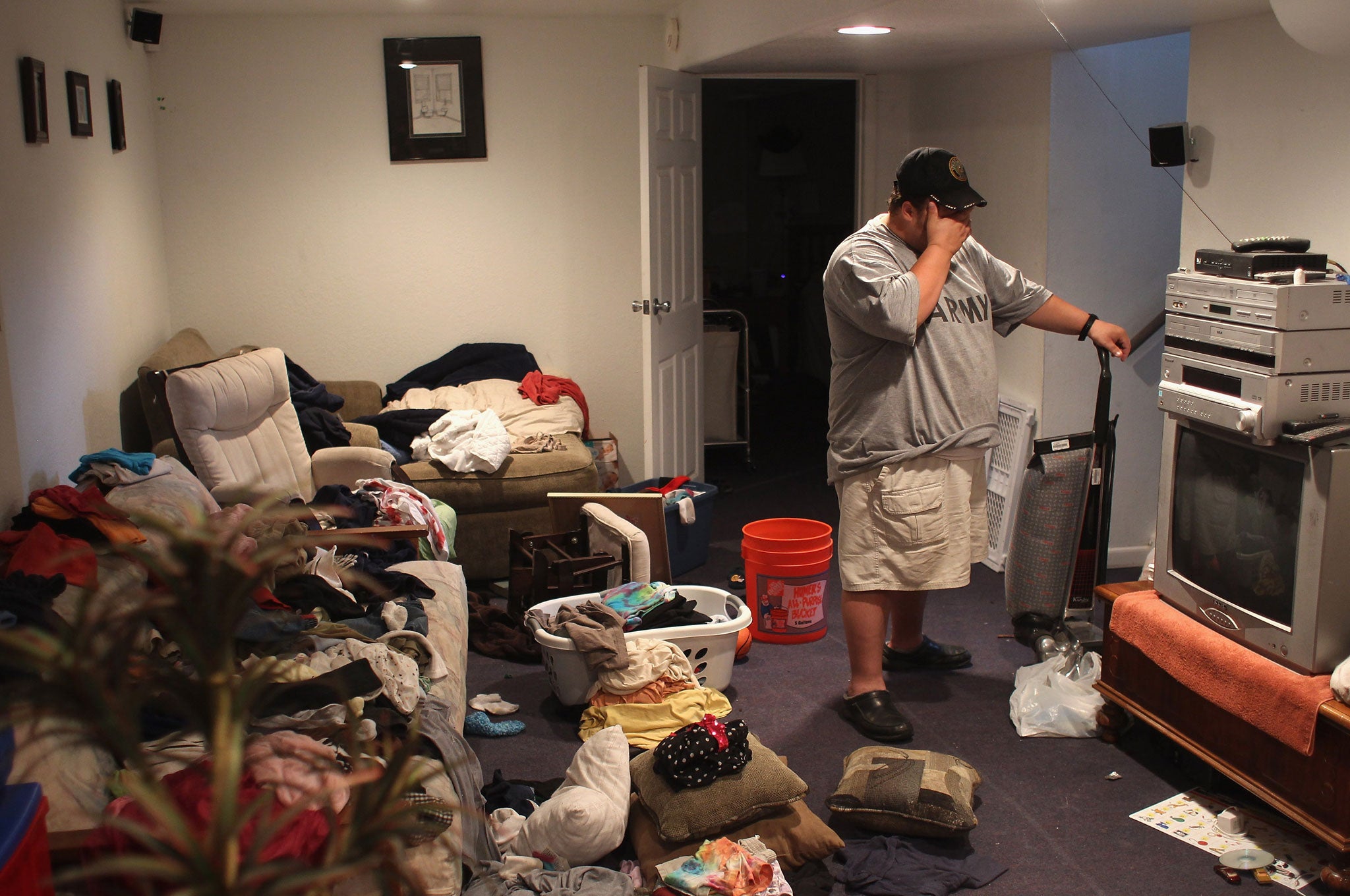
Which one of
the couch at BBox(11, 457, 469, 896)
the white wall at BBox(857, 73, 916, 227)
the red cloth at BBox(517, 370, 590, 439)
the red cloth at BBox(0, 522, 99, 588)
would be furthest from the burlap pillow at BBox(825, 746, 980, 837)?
the white wall at BBox(857, 73, 916, 227)

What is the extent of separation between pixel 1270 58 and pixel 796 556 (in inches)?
76.3

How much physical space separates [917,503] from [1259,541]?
→ 2.60 ft

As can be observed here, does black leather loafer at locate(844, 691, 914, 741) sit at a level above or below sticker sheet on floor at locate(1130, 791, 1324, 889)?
above

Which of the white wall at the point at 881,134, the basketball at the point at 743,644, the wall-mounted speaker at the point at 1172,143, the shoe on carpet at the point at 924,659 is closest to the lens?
the wall-mounted speaker at the point at 1172,143

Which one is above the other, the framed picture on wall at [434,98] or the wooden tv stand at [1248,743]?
the framed picture on wall at [434,98]

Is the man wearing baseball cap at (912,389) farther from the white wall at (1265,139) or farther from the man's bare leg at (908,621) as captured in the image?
the white wall at (1265,139)

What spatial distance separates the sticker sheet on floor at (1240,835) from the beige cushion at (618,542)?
5.25 feet

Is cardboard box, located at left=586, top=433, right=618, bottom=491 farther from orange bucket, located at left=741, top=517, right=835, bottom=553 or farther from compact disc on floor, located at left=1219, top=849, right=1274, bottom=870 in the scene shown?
compact disc on floor, located at left=1219, top=849, right=1274, bottom=870

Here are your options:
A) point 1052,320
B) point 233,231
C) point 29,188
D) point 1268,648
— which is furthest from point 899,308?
point 233,231

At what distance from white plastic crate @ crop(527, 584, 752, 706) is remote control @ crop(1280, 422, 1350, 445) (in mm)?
1523

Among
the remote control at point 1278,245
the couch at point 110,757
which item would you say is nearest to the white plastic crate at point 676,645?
the couch at point 110,757

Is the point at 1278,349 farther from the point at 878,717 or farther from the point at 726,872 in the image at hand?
the point at 726,872

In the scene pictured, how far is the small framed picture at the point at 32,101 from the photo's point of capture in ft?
10.5

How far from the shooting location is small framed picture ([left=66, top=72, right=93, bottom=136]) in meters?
3.70
